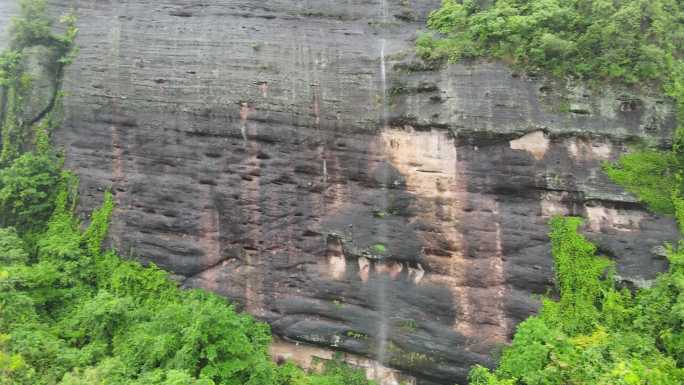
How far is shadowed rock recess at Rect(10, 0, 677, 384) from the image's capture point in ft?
34.4

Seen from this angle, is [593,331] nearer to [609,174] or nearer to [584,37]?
[609,174]

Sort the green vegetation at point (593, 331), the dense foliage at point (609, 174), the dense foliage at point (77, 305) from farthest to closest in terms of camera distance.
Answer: the dense foliage at point (77, 305) < the dense foliage at point (609, 174) < the green vegetation at point (593, 331)

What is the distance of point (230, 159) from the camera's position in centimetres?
1224

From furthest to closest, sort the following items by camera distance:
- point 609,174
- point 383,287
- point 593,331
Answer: point 383,287, point 609,174, point 593,331

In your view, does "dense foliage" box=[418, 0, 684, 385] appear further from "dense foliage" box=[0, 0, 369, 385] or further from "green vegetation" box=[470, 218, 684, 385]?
"dense foliage" box=[0, 0, 369, 385]

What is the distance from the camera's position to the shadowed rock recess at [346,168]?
10492 mm

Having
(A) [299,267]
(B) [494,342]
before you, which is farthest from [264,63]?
(B) [494,342]

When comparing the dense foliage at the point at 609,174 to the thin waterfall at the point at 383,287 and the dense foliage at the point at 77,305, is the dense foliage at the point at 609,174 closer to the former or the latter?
the thin waterfall at the point at 383,287

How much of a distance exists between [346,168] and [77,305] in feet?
24.3

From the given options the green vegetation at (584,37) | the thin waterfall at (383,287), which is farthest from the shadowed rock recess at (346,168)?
the green vegetation at (584,37)

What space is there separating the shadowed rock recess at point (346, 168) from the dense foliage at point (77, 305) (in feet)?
2.02

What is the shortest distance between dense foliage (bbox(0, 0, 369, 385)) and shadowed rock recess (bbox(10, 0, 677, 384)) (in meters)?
0.61

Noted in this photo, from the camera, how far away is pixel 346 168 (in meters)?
11.7

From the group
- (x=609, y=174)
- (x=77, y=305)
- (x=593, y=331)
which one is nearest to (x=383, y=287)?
(x=593, y=331)
